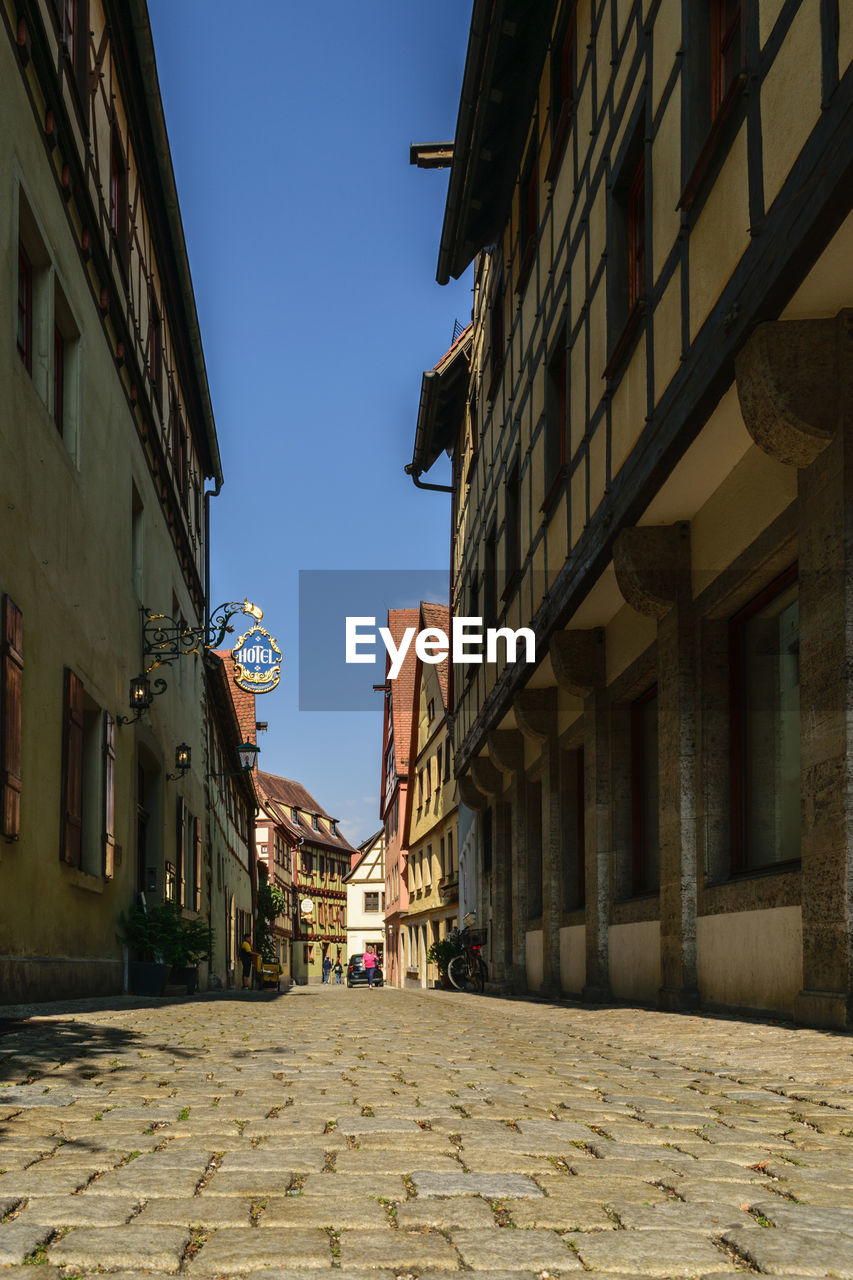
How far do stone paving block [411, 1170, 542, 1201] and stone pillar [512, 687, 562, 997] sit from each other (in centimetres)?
1233

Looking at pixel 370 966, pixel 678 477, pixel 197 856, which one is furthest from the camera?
pixel 370 966

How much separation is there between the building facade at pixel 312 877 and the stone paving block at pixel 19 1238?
7035 cm

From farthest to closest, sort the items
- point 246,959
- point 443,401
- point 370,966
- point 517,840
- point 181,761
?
point 370,966, point 246,959, point 443,401, point 517,840, point 181,761

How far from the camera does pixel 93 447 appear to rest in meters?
12.7

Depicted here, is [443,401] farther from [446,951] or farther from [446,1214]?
[446,1214]

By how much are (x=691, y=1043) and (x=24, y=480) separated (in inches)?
227

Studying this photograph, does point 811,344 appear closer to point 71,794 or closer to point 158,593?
point 71,794

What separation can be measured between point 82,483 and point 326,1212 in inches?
384

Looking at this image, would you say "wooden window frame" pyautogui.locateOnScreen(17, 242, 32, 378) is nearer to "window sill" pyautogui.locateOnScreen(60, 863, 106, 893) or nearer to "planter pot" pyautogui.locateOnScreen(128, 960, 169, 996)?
"window sill" pyautogui.locateOnScreen(60, 863, 106, 893)

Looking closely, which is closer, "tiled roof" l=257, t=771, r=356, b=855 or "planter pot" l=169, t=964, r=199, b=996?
"planter pot" l=169, t=964, r=199, b=996

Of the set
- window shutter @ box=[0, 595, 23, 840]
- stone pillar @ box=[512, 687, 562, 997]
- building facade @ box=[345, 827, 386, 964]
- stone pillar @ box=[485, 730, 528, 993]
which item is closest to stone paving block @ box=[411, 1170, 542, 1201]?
window shutter @ box=[0, 595, 23, 840]

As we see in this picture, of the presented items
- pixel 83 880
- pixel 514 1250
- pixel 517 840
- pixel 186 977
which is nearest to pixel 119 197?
pixel 83 880

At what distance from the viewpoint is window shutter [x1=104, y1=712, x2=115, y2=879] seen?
41.6 feet

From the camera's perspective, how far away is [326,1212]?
9.86 feet
